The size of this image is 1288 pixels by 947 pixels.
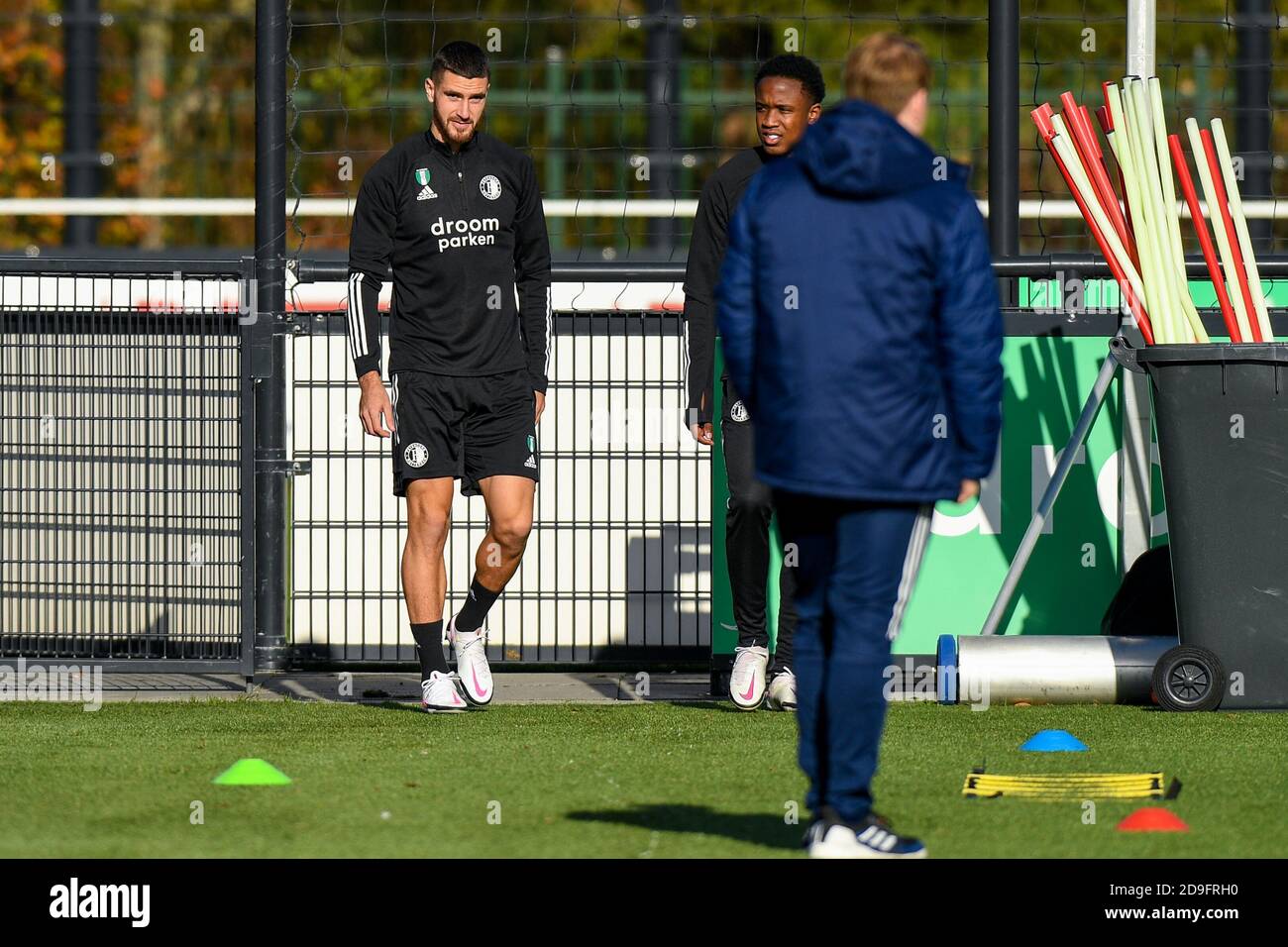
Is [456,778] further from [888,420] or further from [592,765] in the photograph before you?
[888,420]

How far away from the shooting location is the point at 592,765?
5.62 m

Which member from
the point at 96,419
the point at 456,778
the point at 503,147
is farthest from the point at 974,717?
the point at 96,419

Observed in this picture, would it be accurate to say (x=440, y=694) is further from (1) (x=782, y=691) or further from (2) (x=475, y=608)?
(1) (x=782, y=691)

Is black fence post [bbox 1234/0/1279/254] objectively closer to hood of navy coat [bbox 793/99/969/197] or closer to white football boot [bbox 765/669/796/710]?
white football boot [bbox 765/669/796/710]

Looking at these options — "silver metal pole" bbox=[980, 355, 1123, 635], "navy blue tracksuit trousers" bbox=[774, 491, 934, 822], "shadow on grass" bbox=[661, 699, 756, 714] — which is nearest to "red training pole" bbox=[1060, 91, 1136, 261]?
"silver metal pole" bbox=[980, 355, 1123, 635]

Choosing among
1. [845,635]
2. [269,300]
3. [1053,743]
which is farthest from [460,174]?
[845,635]

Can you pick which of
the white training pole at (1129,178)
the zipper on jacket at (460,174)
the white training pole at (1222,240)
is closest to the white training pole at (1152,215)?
the white training pole at (1129,178)

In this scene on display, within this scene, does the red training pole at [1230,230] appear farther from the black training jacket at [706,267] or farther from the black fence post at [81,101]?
the black fence post at [81,101]

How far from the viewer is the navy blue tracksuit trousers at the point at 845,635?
422 centimetres

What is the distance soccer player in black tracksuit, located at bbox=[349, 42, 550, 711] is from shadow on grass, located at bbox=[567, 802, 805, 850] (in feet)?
6.34

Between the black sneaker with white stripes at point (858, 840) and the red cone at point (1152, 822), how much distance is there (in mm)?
578

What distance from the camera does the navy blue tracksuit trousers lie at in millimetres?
4219

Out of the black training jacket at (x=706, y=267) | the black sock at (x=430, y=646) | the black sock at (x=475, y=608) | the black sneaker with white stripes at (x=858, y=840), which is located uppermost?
the black training jacket at (x=706, y=267)

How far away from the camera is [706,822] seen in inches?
186
